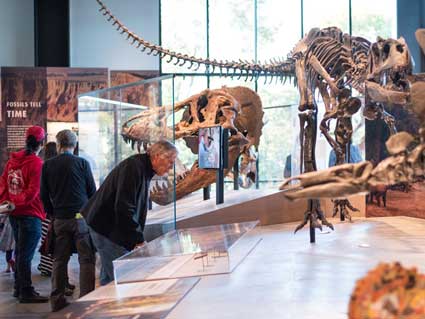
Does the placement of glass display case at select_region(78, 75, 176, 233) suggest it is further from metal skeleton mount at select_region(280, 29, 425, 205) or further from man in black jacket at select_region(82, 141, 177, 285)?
metal skeleton mount at select_region(280, 29, 425, 205)

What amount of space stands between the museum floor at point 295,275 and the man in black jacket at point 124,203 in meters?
0.32

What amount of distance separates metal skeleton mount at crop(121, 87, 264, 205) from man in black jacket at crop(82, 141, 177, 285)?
1.37 m

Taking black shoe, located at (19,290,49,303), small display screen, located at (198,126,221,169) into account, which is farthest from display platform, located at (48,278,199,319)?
small display screen, located at (198,126,221,169)

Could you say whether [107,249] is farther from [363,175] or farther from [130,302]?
[363,175]

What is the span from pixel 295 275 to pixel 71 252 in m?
1.64

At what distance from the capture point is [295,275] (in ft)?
14.1

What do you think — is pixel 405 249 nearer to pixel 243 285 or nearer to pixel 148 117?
pixel 243 285

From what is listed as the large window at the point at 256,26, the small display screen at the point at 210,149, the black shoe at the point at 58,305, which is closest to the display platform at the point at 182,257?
the black shoe at the point at 58,305

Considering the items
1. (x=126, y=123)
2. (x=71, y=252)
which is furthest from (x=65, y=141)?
(x=126, y=123)

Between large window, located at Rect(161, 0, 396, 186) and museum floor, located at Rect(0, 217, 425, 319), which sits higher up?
large window, located at Rect(161, 0, 396, 186)

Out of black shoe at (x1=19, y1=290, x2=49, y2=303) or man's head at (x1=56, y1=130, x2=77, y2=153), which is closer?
man's head at (x1=56, y1=130, x2=77, y2=153)

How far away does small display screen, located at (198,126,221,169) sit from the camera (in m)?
6.60

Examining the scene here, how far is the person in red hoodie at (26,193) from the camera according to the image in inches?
189

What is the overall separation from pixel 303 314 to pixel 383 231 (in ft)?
11.3
